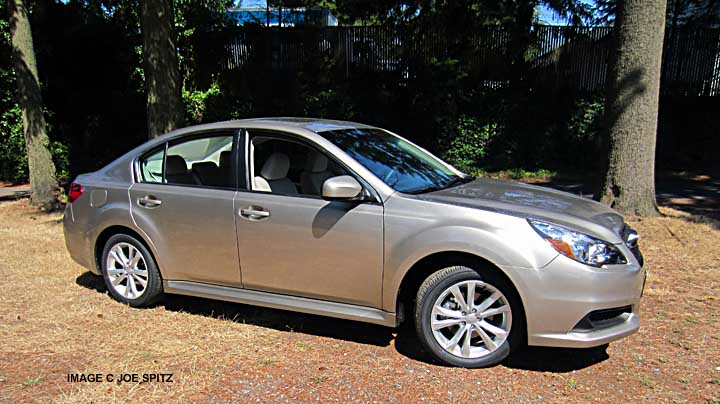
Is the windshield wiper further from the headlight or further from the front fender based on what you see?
the headlight

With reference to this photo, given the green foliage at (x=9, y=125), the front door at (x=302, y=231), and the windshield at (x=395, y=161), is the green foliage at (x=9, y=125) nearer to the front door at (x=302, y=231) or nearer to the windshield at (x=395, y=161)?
the front door at (x=302, y=231)

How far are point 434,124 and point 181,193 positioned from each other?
11381mm

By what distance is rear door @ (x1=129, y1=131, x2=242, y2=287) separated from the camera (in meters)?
4.52

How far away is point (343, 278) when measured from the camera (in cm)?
407

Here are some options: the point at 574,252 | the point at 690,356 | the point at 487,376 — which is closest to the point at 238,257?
the point at 487,376

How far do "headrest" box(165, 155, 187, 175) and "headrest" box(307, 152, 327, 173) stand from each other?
1.26 metres

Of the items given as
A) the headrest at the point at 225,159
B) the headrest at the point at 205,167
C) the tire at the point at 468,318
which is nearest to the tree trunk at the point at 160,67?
the headrest at the point at 205,167

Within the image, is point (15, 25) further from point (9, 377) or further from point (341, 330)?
point (341, 330)

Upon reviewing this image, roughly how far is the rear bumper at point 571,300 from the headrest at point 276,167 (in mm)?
2081

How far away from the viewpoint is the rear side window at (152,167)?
508cm

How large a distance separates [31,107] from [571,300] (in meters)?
10.0

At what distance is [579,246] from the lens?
3.57m

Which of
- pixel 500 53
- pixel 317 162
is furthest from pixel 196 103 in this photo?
pixel 317 162

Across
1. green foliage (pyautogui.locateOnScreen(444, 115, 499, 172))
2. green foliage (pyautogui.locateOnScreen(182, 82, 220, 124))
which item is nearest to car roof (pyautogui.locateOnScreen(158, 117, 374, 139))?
green foliage (pyautogui.locateOnScreen(444, 115, 499, 172))
